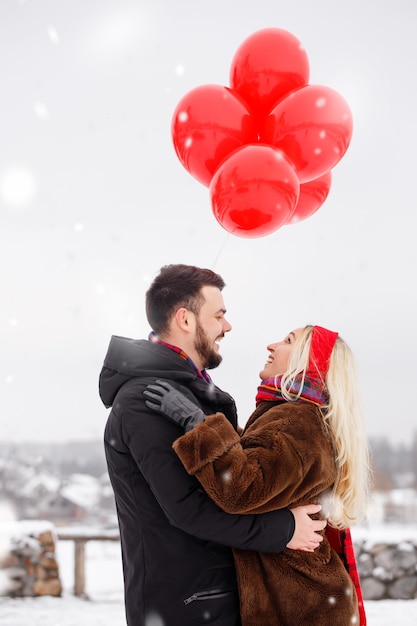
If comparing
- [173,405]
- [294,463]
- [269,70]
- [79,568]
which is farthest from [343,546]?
[79,568]

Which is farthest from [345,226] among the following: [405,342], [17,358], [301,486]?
[301,486]

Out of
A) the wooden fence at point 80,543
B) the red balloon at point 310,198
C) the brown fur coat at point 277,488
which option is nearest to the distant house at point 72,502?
the wooden fence at point 80,543

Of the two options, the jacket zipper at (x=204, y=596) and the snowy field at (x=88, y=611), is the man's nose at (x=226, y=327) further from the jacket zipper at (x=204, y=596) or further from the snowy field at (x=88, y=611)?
the snowy field at (x=88, y=611)

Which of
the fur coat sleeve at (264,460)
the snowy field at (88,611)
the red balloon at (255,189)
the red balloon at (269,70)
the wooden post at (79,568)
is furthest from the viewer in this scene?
the wooden post at (79,568)

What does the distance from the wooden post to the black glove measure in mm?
5264

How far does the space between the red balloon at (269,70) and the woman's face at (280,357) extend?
104 centimetres

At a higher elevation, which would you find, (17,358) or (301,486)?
(17,358)

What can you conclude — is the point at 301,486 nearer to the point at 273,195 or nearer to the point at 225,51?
the point at 273,195

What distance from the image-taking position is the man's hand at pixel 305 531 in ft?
5.45

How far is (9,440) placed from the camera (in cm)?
2052

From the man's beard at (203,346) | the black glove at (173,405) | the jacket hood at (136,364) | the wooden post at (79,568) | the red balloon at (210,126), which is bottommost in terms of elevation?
the wooden post at (79,568)

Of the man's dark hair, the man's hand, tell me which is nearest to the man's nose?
the man's dark hair

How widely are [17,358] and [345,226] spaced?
26.8 ft

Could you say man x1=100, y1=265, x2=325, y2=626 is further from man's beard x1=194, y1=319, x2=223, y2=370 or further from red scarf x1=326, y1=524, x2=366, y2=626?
red scarf x1=326, y1=524, x2=366, y2=626
